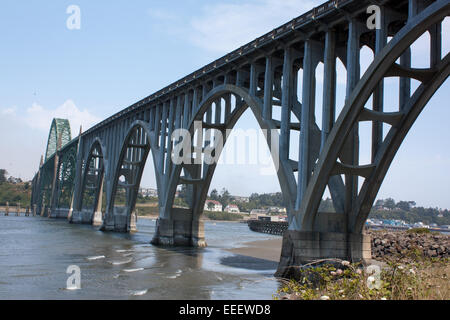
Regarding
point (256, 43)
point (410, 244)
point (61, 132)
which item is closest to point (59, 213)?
point (61, 132)

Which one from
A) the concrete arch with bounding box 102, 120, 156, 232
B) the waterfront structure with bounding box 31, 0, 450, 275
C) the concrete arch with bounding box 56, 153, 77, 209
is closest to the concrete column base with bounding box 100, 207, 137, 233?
the concrete arch with bounding box 102, 120, 156, 232

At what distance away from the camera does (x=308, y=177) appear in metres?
23.1

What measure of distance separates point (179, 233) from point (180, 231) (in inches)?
8.6

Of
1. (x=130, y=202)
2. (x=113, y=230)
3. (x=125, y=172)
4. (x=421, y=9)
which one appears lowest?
(x=113, y=230)

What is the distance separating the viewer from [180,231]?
139 feet

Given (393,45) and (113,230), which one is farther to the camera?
(113,230)

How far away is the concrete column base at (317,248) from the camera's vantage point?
22.0m

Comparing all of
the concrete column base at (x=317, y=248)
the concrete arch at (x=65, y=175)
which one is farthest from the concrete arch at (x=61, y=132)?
the concrete column base at (x=317, y=248)

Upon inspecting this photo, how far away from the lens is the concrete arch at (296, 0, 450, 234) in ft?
58.5

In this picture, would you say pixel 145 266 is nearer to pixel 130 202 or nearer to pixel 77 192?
pixel 130 202

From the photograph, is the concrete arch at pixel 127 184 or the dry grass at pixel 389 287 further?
the concrete arch at pixel 127 184

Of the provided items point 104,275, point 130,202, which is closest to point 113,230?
point 130,202

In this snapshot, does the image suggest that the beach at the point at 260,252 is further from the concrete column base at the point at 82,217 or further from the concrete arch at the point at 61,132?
the concrete arch at the point at 61,132

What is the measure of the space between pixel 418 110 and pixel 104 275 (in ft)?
58.5
